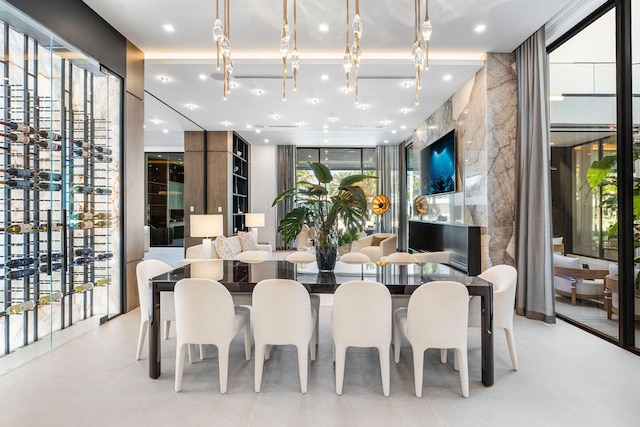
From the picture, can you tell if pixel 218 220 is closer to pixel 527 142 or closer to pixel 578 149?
pixel 527 142

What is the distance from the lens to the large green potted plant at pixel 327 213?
321 cm

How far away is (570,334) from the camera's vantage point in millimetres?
3711

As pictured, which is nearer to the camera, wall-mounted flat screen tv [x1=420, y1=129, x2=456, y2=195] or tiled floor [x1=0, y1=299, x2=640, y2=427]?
tiled floor [x1=0, y1=299, x2=640, y2=427]

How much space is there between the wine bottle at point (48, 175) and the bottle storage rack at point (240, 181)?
5898mm

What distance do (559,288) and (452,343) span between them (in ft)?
8.86

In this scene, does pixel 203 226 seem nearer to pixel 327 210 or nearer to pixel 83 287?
pixel 83 287

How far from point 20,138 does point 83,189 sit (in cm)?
95

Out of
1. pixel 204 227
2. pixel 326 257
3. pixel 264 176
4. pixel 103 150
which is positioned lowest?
pixel 326 257

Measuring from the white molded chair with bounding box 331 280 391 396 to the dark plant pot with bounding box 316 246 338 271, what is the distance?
80cm

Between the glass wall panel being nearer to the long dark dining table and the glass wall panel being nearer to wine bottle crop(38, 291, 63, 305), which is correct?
the long dark dining table

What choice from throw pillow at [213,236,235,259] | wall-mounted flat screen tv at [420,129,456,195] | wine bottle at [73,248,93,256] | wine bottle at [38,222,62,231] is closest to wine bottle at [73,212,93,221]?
wine bottle at [73,248,93,256]

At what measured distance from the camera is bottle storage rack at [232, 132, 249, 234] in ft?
31.6

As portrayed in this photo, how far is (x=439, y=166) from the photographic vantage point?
6.70m

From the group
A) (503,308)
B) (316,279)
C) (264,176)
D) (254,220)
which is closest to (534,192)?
(503,308)
